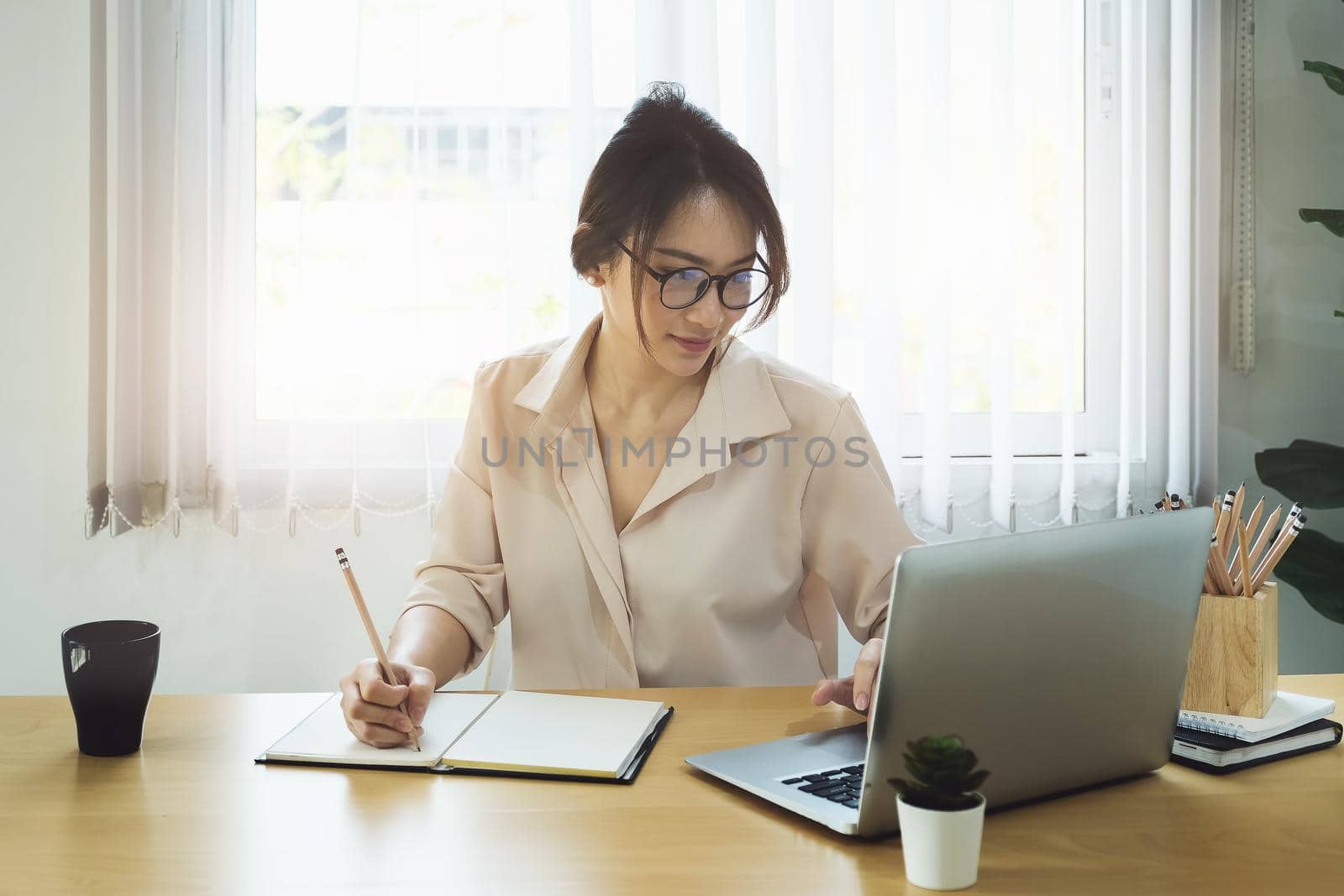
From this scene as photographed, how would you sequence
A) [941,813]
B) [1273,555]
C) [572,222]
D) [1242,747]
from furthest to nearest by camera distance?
[572,222], [1273,555], [1242,747], [941,813]

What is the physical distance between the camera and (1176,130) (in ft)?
Answer: 7.20

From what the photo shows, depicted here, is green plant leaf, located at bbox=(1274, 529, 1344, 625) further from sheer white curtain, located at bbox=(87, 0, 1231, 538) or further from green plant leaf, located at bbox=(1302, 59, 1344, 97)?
green plant leaf, located at bbox=(1302, 59, 1344, 97)

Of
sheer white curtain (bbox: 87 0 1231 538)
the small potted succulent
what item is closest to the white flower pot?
the small potted succulent

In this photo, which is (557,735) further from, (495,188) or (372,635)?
(495,188)

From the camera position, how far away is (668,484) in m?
1.47

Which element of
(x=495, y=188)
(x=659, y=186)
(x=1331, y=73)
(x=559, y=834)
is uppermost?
(x=1331, y=73)

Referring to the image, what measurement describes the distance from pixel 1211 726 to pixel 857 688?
0.33 m

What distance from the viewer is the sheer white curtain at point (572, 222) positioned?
2027 mm

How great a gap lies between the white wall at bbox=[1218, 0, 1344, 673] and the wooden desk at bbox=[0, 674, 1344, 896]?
57.5 inches

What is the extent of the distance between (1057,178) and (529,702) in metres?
1.60

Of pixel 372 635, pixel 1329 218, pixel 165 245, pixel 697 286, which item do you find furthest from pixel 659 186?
pixel 1329 218

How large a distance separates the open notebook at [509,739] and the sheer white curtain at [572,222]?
3.37 feet

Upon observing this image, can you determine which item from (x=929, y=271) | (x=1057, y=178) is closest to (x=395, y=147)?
(x=929, y=271)

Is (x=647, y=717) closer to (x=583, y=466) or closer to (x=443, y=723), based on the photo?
(x=443, y=723)
